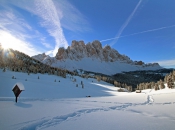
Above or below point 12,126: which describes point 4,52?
above

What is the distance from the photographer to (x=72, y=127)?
4.42 meters

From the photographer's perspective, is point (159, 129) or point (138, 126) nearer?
point (159, 129)

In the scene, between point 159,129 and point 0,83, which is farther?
point 0,83

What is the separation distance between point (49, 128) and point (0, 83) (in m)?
21.5

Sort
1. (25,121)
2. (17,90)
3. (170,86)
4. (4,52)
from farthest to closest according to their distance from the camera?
(4,52) < (170,86) < (17,90) < (25,121)

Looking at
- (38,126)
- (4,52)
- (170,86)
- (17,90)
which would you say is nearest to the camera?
(38,126)

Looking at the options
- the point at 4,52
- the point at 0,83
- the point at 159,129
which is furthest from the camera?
the point at 4,52

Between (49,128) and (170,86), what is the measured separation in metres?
33.9

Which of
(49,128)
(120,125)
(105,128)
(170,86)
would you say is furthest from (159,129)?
(170,86)

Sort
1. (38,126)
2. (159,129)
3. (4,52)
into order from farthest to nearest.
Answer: (4,52) < (38,126) < (159,129)

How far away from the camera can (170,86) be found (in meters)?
31.1

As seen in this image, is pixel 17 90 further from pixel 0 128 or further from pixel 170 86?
pixel 170 86

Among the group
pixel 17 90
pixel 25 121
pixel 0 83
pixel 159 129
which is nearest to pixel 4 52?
pixel 0 83

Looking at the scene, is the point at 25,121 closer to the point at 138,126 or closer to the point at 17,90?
the point at 138,126
